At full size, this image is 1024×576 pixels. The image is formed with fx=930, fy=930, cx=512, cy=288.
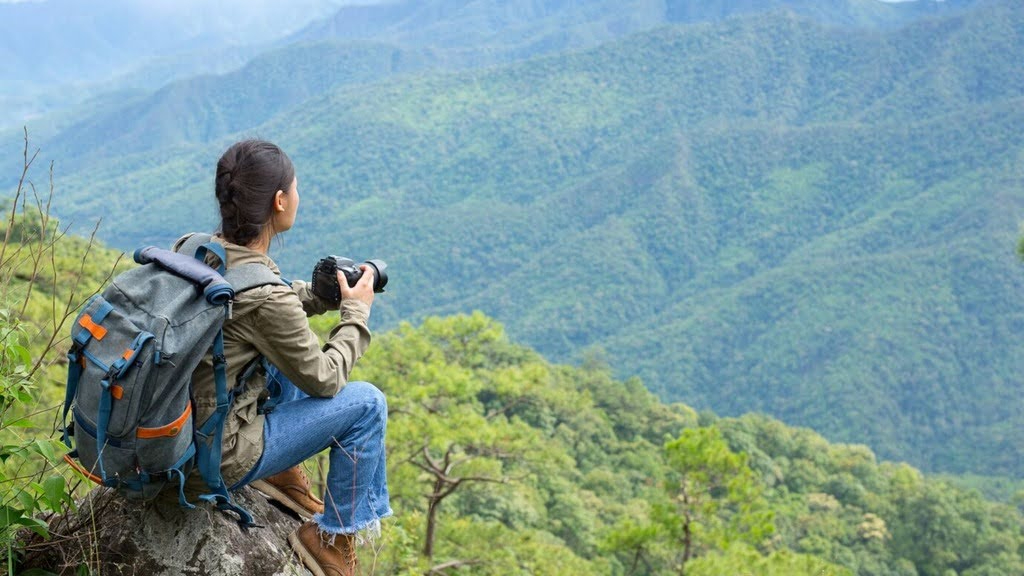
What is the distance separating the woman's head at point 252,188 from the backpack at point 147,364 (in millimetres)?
153

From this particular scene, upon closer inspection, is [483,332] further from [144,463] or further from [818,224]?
[818,224]

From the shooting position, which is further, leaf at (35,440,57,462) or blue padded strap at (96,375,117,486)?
leaf at (35,440,57,462)

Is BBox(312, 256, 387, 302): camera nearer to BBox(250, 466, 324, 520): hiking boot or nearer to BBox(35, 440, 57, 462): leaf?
BBox(250, 466, 324, 520): hiking boot

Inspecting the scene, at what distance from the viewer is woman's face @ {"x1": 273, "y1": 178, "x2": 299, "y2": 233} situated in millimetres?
2402

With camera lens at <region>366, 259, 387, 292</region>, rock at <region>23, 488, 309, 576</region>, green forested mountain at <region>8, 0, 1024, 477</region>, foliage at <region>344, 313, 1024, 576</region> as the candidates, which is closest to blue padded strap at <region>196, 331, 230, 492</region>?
rock at <region>23, 488, 309, 576</region>

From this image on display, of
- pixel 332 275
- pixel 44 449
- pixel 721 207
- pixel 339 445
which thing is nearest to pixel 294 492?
pixel 339 445

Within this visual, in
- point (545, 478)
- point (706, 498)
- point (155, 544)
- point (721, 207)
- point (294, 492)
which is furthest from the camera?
point (721, 207)

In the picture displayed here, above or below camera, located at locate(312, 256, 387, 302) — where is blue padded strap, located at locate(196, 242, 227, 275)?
above

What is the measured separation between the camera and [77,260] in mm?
12289

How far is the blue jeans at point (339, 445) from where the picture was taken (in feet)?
8.14

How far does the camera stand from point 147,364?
2.03 m

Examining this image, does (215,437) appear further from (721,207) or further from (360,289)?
(721,207)

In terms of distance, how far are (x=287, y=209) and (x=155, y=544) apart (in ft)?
3.13

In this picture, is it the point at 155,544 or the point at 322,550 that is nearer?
the point at 155,544
